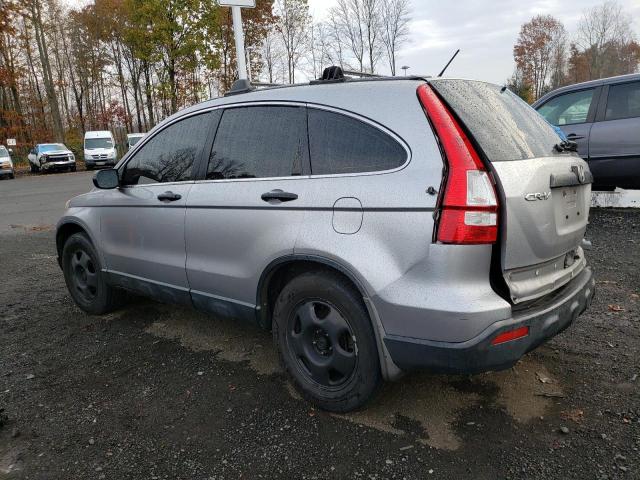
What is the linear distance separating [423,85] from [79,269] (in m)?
3.68

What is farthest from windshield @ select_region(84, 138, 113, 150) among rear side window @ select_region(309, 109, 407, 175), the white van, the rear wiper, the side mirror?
the rear wiper

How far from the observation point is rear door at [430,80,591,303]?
228cm

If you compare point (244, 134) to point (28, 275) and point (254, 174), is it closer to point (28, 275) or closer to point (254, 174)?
point (254, 174)

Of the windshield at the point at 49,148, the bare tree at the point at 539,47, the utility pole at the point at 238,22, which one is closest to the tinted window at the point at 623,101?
the utility pole at the point at 238,22

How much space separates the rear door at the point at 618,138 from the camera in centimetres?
682

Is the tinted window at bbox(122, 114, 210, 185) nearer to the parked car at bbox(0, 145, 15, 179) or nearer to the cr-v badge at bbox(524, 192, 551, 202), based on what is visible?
the cr-v badge at bbox(524, 192, 551, 202)

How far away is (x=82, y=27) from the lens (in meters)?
40.4

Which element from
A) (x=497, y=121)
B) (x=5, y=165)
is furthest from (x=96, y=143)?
(x=497, y=121)

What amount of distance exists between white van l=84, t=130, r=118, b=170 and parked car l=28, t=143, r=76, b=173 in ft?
3.41

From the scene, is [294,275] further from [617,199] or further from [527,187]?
[617,199]

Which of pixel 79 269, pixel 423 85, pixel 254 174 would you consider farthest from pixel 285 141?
pixel 79 269

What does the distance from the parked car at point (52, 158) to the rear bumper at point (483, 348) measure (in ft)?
104

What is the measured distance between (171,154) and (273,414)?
2.04 meters

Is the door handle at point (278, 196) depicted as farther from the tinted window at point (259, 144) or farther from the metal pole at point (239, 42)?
the metal pole at point (239, 42)
